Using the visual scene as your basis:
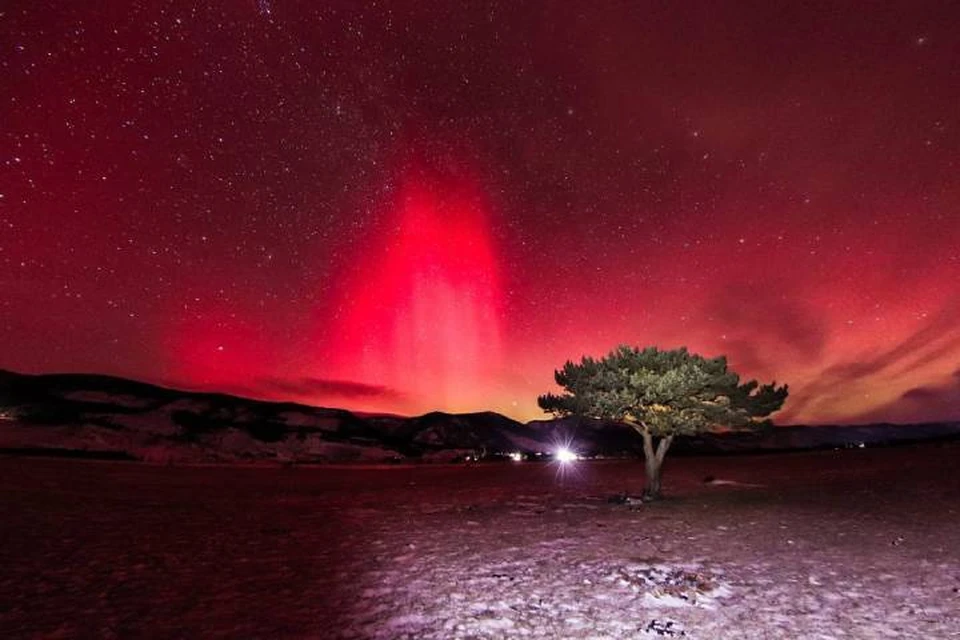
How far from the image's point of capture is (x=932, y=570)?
33.5ft

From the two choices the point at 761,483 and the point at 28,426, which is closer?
the point at 761,483

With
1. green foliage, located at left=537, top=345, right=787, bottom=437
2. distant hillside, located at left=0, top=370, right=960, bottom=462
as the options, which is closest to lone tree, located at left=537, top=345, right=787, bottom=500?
green foliage, located at left=537, top=345, right=787, bottom=437

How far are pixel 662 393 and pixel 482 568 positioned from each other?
9.92 metres

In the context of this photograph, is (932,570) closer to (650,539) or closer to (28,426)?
(650,539)

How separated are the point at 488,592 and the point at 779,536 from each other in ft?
31.7

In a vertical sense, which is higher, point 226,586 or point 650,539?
point 650,539

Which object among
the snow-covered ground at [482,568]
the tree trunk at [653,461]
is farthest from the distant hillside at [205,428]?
the snow-covered ground at [482,568]

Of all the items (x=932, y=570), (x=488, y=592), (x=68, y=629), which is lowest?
(x=68, y=629)

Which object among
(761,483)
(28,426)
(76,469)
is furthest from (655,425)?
(28,426)

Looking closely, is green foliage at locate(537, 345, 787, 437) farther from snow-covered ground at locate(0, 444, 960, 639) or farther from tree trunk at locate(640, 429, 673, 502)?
snow-covered ground at locate(0, 444, 960, 639)

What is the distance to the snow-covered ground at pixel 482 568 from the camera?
7.62 meters

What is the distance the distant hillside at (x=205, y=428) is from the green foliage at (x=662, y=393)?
40944mm

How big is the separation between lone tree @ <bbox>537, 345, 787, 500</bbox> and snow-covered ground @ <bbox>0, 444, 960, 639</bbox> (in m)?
3.43

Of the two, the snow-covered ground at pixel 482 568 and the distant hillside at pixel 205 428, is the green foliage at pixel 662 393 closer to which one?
the snow-covered ground at pixel 482 568
